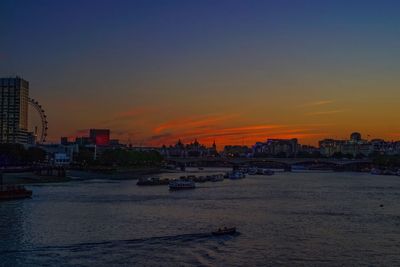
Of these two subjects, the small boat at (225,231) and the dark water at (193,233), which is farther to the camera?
the small boat at (225,231)

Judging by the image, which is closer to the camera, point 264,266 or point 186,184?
point 264,266

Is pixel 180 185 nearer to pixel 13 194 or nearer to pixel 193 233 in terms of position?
pixel 13 194

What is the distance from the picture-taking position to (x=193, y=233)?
125 feet

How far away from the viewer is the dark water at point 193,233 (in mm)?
30562

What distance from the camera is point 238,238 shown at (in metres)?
36.9

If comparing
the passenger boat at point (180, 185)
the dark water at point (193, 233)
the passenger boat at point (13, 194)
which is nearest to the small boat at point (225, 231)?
the dark water at point (193, 233)

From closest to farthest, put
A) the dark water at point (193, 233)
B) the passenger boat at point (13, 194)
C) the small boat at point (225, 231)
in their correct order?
the dark water at point (193, 233) → the small boat at point (225, 231) → the passenger boat at point (13, 194)

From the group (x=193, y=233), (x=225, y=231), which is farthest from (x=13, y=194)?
(x=225, y=231)

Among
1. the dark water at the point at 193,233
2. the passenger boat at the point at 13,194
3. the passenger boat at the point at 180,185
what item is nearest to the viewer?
the dark water at the point at 193,233

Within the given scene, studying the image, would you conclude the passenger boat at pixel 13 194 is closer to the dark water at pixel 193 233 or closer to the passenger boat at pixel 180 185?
the dark water at pixel 193 233

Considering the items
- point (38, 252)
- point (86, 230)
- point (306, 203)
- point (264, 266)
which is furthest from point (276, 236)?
point (306, 203)

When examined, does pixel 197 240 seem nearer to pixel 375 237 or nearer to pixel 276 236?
pixel 276 236

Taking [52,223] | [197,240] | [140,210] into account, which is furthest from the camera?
[140,210]

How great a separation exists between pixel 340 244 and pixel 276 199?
32.7 m
